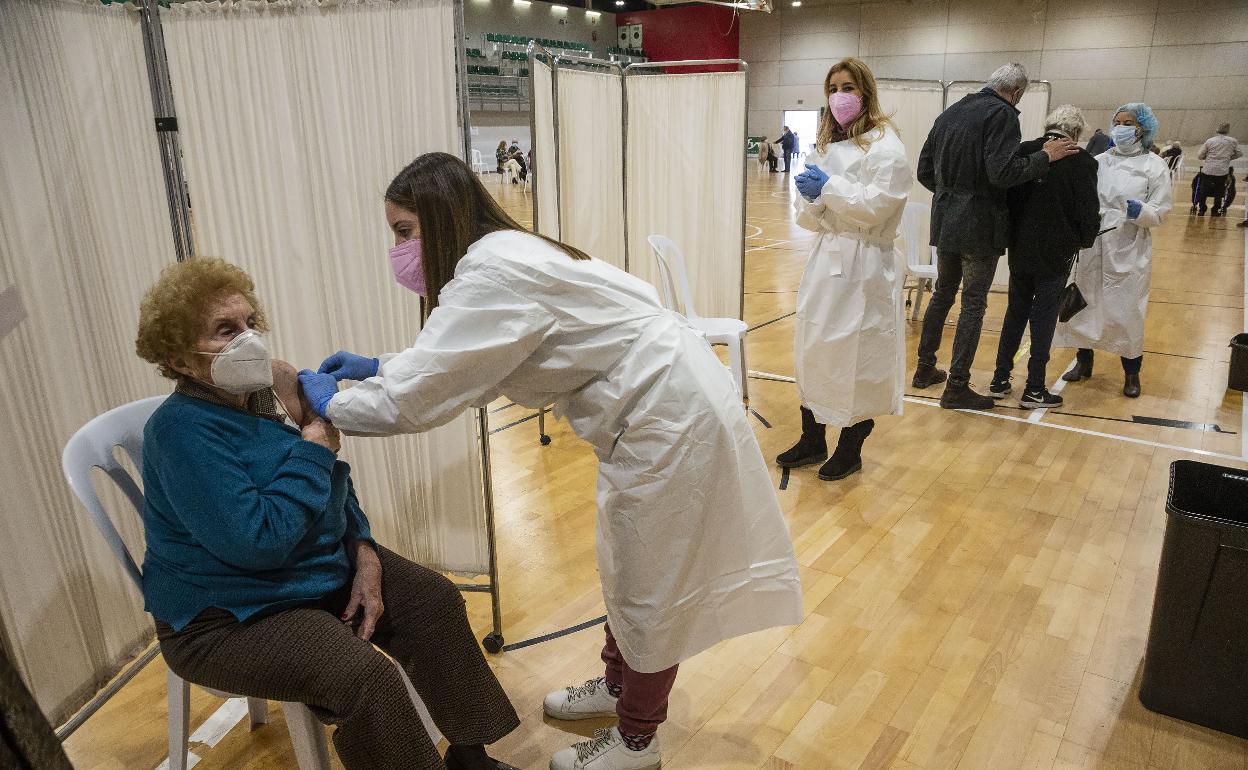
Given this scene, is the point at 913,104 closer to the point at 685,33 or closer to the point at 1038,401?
the point at 1038,401

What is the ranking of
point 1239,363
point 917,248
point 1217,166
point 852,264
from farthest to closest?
point 1217,166 < point 917,248 < point 1239,363 < point 852,264

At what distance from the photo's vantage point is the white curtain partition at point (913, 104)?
235 inches

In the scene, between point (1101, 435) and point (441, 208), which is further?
point (1101, 435)

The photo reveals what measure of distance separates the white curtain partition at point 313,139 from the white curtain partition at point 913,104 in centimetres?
485

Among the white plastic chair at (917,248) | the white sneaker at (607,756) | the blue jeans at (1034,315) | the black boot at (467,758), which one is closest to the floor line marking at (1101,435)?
the blue jeans at (1034,315)

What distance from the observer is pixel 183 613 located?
1428mm

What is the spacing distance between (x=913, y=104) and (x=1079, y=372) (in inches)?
98.9

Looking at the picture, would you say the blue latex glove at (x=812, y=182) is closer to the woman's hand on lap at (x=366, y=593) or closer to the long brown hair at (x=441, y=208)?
the long brown hair at (x=441, y=208)

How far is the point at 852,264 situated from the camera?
2.99 meters

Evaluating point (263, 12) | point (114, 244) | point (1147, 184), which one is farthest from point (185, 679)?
point (1147, 184)

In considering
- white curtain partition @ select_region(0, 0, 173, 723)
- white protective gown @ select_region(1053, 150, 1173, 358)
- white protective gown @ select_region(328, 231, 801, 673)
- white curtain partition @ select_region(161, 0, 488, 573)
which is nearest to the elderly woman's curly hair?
white protective gown @ select_region(328, 231, 801, 673)

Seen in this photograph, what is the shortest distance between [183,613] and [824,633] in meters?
1.67

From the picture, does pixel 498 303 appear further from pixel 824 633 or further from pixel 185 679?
pixel 824 633

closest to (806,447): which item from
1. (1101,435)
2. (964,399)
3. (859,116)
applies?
(964,399)
